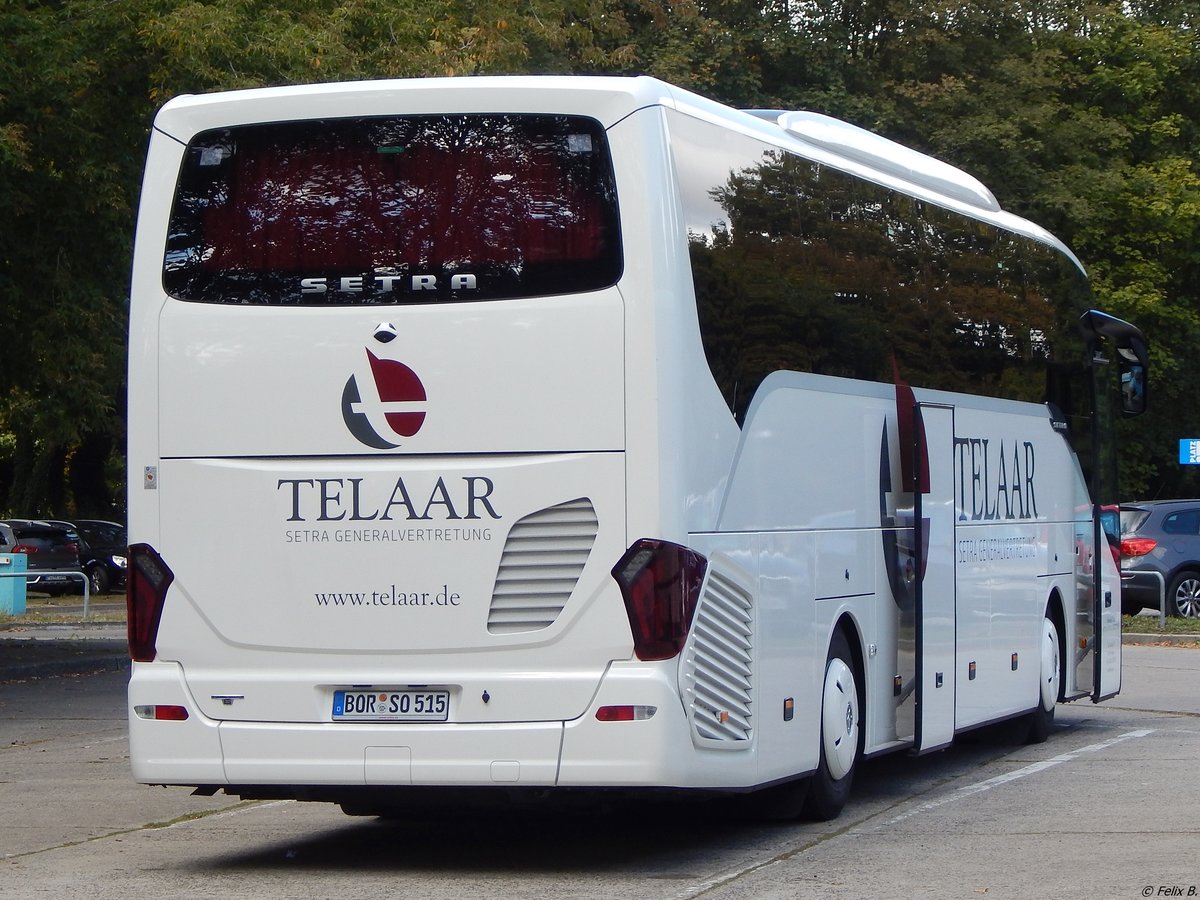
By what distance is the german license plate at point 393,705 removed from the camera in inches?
339

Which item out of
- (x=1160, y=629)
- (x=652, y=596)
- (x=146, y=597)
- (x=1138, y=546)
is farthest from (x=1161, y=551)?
(x=146, y=597)

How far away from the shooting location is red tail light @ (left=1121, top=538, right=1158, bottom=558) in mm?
29078

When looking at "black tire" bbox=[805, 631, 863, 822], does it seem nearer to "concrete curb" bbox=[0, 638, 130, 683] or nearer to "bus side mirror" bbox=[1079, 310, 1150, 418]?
"bus side mirror" bbox=[1079, 310, 1150, 418]

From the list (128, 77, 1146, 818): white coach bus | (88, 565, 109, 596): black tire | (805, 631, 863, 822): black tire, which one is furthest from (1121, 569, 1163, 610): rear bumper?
(88, 565, 109, 596): black tire

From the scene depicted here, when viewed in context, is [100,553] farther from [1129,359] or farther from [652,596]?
[652,596]

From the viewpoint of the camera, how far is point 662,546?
8.45 meters

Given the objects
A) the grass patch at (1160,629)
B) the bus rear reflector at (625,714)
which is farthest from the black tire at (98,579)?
the bus rear reflector at (625,714)

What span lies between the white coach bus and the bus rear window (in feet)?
0.04

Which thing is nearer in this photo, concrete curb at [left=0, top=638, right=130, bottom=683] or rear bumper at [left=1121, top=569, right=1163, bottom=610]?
concrete curb at [left=0, top=638, right=130, bottom=683]

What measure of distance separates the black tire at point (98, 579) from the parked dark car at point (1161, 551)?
74.2 feet

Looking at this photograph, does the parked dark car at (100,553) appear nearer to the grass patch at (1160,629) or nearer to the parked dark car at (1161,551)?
the parked dark car at (1161,551)

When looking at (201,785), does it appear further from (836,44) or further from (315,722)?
(836,44)

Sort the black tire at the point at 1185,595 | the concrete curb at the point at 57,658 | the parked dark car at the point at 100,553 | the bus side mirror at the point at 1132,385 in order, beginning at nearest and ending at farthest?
1. the bus side mirror at the point at 1132,385
2. the concrete curb at the point at 57,658
3. the black tire at the point at 1185,595
4. the parked dark car at the point at 100,553

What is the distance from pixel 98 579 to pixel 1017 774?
33409 mm
